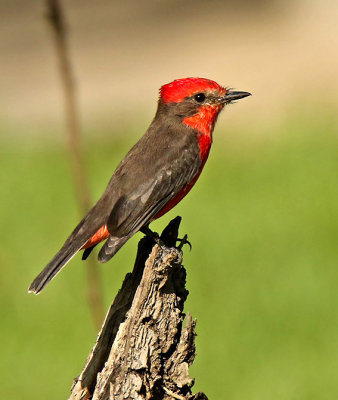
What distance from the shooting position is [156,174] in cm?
568

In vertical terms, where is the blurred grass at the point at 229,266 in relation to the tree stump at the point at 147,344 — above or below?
above

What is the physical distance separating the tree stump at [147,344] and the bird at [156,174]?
2.30 feet

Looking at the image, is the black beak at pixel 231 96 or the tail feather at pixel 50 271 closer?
the tail feather at pixel 50 271

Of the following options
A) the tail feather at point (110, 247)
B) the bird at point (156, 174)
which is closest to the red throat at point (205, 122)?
the bird at point (156, 174)

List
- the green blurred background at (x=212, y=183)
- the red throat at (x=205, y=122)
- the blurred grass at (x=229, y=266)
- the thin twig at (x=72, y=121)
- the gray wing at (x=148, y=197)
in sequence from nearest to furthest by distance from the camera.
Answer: the thin twig at (x=72, y=121), the gray wing at (x=148, y=197), the red throat at (x=205, y=122), the blurred grass at (x=229, y=266), the green blurred background at (x=212, y=183)

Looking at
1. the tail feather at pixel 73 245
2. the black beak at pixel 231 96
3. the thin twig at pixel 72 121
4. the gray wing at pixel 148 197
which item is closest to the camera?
the thin twig at pixel 72 121

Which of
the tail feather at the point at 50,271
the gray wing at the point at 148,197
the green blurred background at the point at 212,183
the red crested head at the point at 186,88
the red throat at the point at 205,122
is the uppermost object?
the green blurred background at the point at 212,183

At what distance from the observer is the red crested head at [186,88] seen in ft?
20.1

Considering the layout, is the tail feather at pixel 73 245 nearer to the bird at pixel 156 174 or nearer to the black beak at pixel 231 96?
the bird at pixel 156 174

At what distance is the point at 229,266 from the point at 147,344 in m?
5.17

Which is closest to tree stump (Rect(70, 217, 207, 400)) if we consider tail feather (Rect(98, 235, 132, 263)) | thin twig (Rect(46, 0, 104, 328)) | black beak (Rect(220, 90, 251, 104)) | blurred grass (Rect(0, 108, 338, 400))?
thin twig (Rect(46, 0, 104, 328))

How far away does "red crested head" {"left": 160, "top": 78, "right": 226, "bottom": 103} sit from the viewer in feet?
20.1

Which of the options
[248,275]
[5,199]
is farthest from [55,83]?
[248,275]

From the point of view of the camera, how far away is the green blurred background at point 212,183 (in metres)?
8.31
